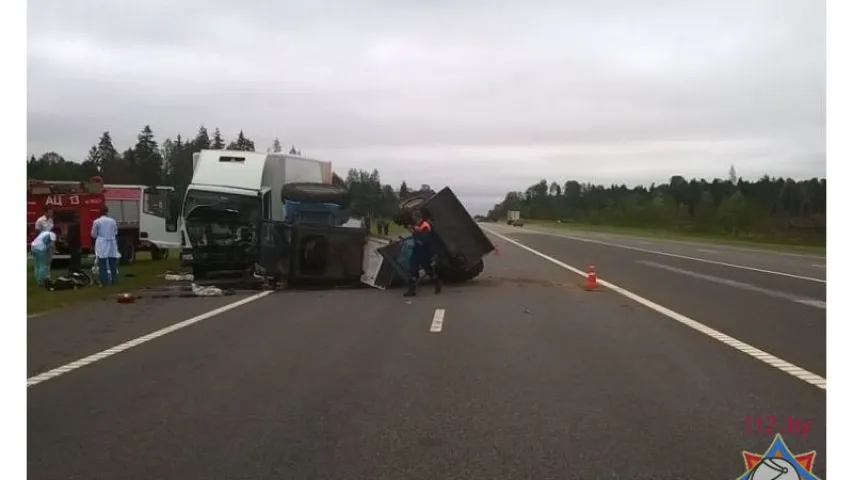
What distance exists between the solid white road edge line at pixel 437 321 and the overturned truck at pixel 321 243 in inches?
171

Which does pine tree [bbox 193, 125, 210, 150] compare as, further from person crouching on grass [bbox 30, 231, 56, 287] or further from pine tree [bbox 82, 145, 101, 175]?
person crouching on grass [bbox 30, 231, 56, 287]

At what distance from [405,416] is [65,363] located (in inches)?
187

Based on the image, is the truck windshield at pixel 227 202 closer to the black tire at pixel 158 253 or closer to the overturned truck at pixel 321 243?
the overturned truck at pixel 321 243

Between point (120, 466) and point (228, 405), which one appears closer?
point (120, 466)

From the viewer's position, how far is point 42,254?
1841 centimetres

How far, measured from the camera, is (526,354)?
9328 mm

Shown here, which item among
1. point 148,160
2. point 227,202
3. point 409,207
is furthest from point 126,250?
point 148,160

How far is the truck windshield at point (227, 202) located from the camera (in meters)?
20.8

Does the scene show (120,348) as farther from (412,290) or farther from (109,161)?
(109,161)

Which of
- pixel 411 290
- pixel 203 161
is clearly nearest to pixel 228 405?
pixel 411 290

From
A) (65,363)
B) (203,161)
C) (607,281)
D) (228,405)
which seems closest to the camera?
(228,405)

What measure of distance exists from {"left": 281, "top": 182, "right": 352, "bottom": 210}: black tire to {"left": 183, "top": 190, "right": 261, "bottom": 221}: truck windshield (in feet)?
3.64

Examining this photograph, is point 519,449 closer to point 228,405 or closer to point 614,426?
point 614,426

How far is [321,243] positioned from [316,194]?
1978 mm
